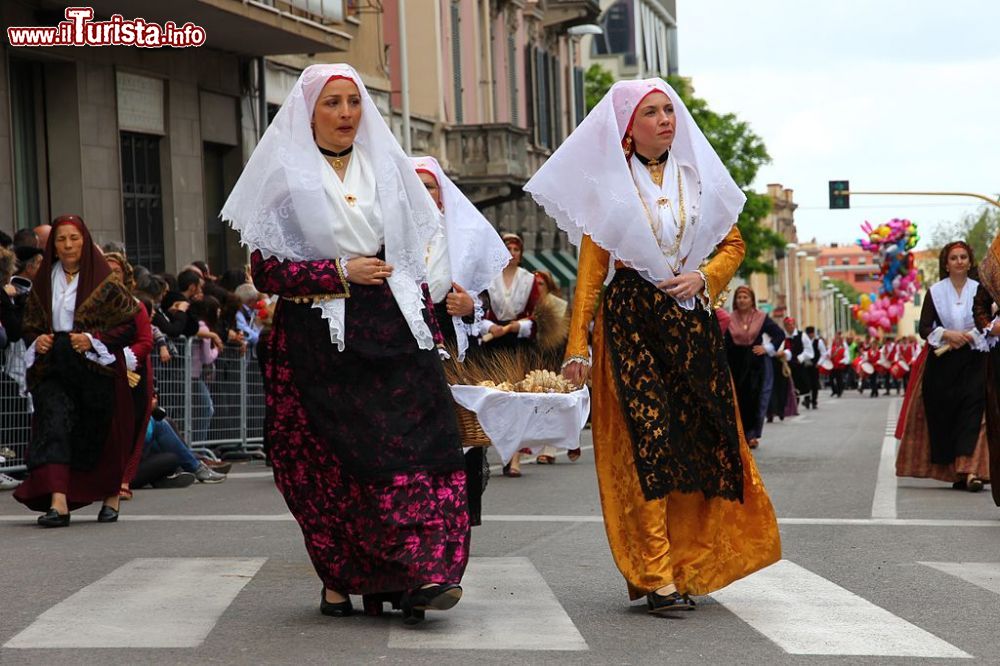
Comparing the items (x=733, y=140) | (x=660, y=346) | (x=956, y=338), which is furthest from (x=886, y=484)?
(x=733, y=140)

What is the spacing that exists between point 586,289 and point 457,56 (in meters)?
34.0

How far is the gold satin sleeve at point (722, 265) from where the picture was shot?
26.2ft

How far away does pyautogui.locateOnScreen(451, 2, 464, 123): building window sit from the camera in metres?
41.1

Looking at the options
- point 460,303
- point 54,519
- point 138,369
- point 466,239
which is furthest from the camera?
point 138,369

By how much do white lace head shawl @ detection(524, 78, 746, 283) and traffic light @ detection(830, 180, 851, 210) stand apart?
51605 mm

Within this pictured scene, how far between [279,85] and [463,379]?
73.1 ft

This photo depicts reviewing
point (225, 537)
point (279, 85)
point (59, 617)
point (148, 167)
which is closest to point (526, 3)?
point (279, 85)

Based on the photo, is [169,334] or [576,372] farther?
[169,334]

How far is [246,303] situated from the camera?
63.2ft

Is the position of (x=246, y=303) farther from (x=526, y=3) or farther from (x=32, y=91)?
(x=526, y=3)

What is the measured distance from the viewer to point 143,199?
82.5ft

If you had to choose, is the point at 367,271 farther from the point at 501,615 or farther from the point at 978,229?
the point at 978,229

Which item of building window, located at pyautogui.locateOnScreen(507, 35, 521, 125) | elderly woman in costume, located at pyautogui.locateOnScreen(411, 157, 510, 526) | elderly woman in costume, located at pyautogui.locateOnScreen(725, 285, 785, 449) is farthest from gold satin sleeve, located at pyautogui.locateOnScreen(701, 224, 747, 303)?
building window, located at pyautogui.locateOnScreen(507, 35, 521, 125)

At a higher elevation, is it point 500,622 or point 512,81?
point 512,81
